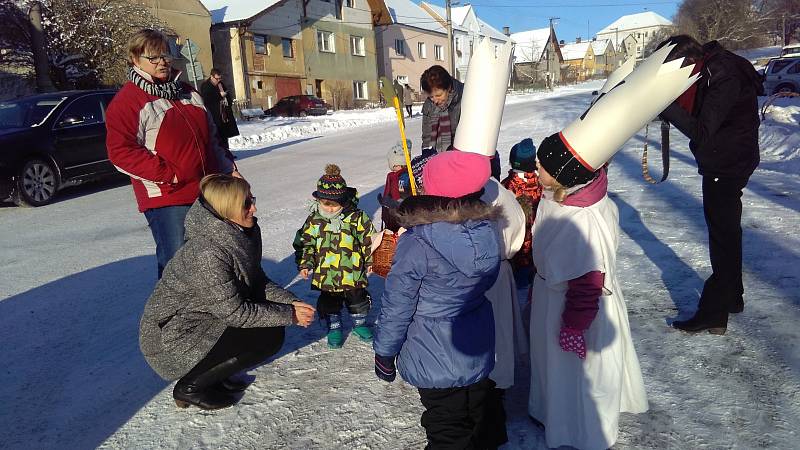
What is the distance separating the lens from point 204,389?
2809 mm

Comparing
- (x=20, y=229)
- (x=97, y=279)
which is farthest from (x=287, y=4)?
(x=97, y=279)

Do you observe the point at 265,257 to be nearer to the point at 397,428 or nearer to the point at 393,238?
the point at 393,238

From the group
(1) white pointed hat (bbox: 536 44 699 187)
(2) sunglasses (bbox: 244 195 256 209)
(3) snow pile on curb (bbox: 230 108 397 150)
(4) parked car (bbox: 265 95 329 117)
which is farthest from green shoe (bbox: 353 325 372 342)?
(4) parked car (bbox: 265 95 329 117)

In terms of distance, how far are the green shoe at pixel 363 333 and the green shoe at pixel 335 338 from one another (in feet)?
0.46

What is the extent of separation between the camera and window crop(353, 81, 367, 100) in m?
38.7

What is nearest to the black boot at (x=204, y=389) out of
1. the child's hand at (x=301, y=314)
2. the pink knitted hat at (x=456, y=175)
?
the child's hand at (x=301, y=314)

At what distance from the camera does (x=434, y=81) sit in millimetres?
4148

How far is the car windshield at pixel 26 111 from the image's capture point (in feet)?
27.1

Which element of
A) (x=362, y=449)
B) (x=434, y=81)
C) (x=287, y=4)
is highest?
(x=287, y=4)

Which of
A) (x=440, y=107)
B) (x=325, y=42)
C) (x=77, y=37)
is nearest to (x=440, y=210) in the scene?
(x=440, y=107)

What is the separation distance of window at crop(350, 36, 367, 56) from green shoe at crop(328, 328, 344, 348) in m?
37.1

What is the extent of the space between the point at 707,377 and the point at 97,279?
4774 millimetres

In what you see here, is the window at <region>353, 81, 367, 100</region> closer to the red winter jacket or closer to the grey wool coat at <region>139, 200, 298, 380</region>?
the red winter jacket

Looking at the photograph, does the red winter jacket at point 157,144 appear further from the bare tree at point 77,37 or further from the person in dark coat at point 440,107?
the bare tree at point 77,37
